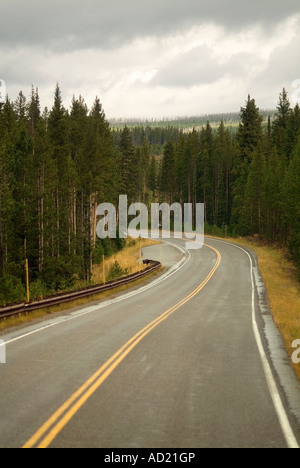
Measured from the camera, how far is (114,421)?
6738 millimetres

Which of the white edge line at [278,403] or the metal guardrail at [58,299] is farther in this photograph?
the metal guardrail at [58,299]

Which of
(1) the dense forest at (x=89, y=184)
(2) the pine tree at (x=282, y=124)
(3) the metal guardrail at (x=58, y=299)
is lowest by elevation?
(3) the metal guardrail at (x=58, y=299)

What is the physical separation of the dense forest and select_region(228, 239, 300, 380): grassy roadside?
2200 mm

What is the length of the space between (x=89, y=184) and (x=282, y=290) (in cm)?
2515

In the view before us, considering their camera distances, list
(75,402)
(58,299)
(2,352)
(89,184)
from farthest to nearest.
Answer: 1. (89,184)
2. (58,299)
3. (2,352)
4. (75,402)

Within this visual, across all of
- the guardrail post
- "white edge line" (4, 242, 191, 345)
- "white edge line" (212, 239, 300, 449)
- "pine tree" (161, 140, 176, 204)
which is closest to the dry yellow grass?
"white edge line" (4, 242, 191, 345)

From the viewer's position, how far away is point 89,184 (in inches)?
1857

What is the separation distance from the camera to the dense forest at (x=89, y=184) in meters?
31.5

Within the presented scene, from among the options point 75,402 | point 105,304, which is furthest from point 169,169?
point 75,402

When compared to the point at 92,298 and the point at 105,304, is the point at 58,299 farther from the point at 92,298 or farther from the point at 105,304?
the point at 92,298

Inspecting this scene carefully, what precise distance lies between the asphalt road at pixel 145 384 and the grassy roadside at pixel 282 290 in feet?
2.93

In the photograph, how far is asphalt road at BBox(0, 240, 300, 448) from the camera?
248 inches

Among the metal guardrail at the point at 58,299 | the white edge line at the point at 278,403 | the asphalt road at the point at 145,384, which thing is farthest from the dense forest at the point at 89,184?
the white edge line at the point at 278,403

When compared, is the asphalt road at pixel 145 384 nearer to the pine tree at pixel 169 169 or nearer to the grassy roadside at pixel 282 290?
the grassy roadside at pixel 282 290
